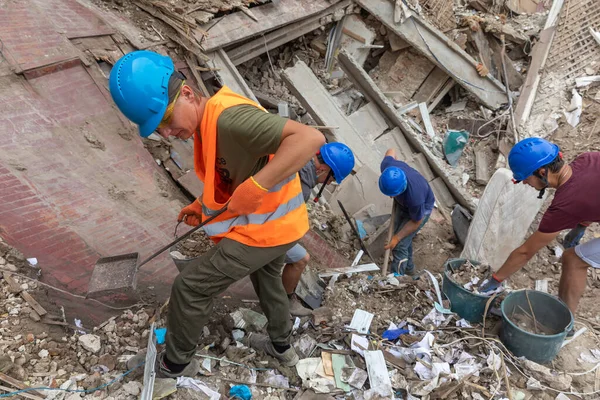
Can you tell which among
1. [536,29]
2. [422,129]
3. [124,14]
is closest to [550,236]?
[422,129]

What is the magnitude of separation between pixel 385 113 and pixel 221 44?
3.00 metres

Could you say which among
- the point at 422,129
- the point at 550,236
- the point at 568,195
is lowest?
the point at 422,129

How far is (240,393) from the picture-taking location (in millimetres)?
2689

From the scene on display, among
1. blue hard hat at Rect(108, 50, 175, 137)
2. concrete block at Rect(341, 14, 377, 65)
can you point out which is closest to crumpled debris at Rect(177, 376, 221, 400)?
blue hard hat at Rect(108, 50, 175, 137)

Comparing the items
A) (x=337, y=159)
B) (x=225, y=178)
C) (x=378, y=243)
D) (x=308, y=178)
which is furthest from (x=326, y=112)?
(x=225, y=178)

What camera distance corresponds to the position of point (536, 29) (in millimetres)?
8797

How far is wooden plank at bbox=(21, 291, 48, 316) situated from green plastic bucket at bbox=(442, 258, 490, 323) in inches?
122

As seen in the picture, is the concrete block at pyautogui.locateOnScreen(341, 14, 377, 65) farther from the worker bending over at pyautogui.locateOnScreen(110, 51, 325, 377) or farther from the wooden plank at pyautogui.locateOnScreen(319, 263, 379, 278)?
the worker bending over at pyautogui.locateOnScreen(110, 51, 325, 377)

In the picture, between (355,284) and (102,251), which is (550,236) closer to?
(355,284)

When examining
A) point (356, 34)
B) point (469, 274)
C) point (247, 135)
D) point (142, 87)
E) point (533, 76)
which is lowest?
point (469, 274)

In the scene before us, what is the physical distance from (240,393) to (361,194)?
158 inches

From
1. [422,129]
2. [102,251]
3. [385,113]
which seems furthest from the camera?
[422,129]

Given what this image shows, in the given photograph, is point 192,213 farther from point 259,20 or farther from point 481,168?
point 481,168

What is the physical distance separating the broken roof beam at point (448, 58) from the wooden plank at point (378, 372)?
662 cm
